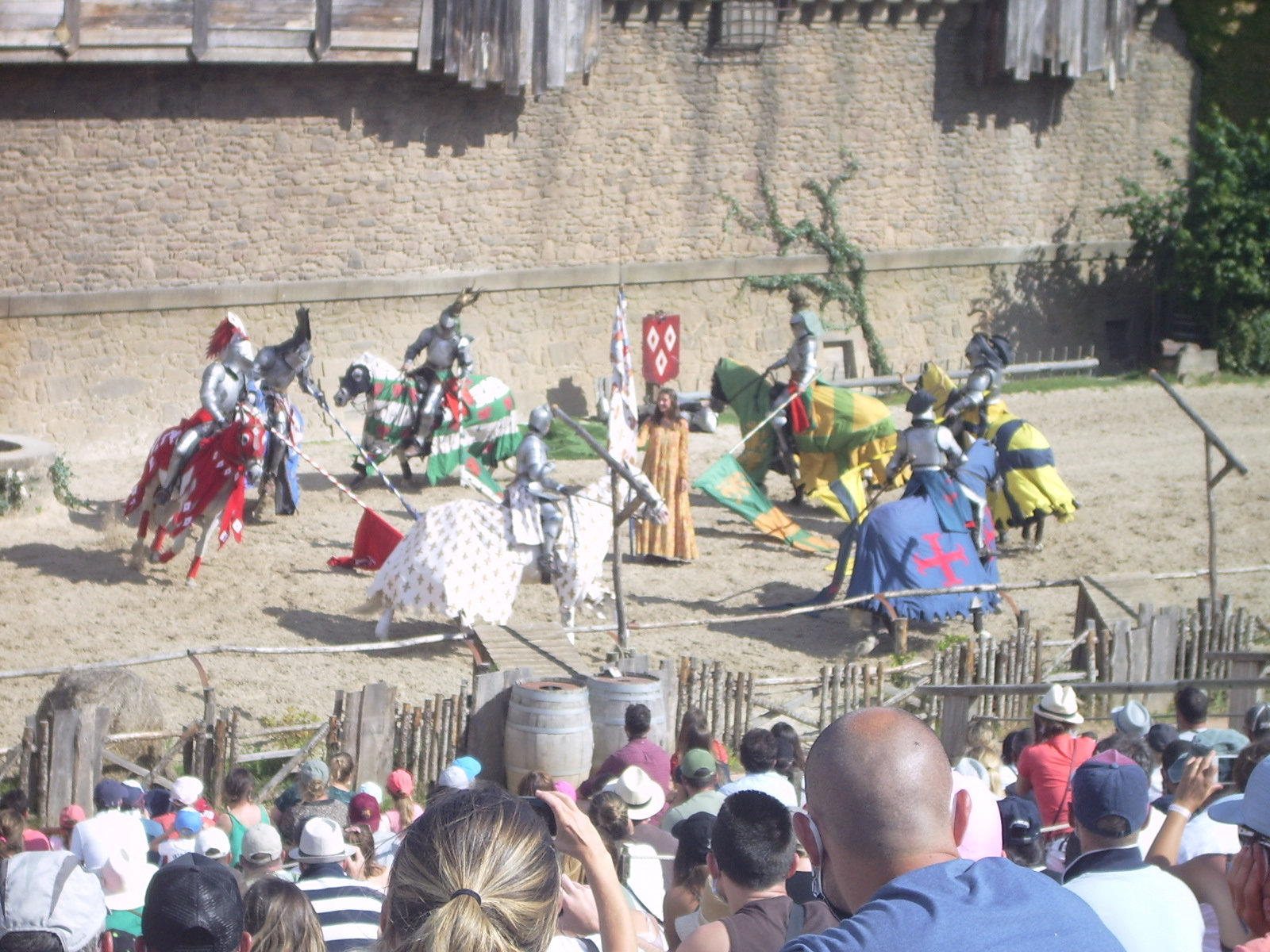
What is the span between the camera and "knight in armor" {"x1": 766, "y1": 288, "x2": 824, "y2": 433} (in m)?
12.7

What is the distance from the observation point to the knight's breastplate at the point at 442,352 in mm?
13133

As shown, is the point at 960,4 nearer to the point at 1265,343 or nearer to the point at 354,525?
the point at 1265,343

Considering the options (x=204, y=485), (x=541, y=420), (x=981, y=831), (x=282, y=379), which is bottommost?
(x=981, y=831)

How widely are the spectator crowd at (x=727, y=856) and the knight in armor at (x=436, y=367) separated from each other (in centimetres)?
710

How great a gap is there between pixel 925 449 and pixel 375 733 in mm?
4445

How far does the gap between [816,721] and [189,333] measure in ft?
29.7

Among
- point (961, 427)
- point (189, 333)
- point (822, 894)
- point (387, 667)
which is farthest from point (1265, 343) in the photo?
point (822, 894)

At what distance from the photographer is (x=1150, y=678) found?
343 inches

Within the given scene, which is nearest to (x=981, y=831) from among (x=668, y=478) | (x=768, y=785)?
(x=768, y=785)

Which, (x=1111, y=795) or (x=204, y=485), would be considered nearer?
(x=1111, y=795)

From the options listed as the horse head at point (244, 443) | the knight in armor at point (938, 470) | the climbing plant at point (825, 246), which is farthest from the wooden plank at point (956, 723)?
the climbing plant at point (825, 246)

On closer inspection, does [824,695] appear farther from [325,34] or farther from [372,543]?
[325,34]

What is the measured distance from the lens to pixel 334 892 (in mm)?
3480

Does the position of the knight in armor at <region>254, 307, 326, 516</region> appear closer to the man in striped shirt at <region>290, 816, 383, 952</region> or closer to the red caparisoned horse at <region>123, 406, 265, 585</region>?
the red caparisoned horse at <region>123, 406, 265, 585</region>
